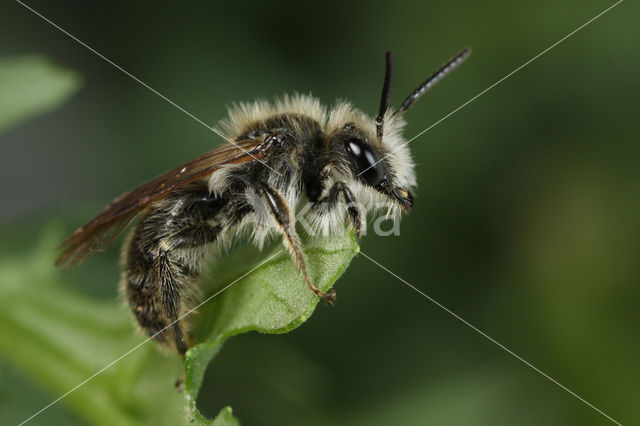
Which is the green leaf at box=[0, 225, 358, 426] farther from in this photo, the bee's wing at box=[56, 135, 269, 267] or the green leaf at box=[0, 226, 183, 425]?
the bee's wing at box=[56, 135, 269, 267]

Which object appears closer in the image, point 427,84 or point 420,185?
point 427,84

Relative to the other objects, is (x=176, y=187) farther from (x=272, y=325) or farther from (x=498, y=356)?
(x=498, y=356)

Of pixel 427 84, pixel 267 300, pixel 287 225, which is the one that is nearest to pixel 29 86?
pixel 287 225

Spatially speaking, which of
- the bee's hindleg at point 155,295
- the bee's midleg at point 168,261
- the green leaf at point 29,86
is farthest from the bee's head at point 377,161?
the green leaf at point 29,86

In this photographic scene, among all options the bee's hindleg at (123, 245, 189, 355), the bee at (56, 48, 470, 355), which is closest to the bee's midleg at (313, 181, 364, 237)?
the bee at (56, 48, 470, 355)

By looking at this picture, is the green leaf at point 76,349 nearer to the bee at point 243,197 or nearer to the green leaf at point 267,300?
the bee at point 243,197

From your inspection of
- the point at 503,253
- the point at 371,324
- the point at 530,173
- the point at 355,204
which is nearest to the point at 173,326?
the point at 355,204

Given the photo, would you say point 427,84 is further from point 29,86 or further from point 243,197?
point 29,86
